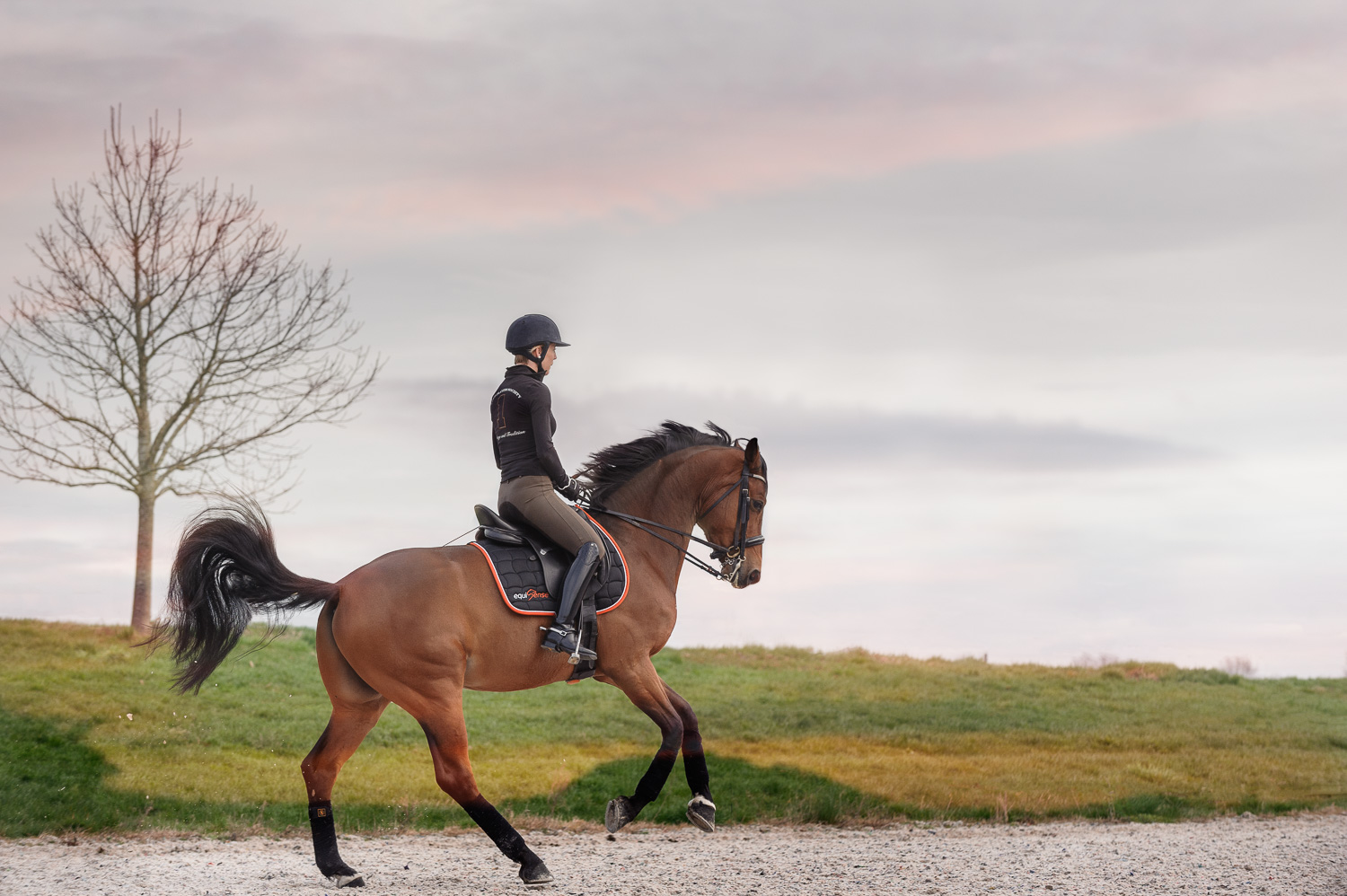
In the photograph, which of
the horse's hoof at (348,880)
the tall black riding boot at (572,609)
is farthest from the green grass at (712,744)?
the tall black riding boot at (572,609)

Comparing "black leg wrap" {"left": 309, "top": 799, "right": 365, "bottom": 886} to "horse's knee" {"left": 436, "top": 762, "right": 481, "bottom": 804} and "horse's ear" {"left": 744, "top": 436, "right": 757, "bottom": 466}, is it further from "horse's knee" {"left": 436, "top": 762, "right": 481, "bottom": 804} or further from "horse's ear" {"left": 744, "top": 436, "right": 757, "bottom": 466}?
"horse's ear" {"left": 744, "top": 436, "right": 757, "bottom": 466}

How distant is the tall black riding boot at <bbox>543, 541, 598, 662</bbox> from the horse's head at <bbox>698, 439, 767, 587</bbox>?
48.5 inches

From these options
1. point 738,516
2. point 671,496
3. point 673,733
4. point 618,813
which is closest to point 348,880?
point 618,813

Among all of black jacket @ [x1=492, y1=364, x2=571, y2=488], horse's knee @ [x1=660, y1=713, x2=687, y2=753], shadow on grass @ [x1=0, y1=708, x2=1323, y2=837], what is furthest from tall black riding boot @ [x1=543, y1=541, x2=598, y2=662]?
shadow on grass @ [x1=0, y1=708, x2=1323, y2=837]

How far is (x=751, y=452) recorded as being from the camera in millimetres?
8766

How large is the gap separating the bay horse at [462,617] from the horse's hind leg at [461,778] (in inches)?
0.4

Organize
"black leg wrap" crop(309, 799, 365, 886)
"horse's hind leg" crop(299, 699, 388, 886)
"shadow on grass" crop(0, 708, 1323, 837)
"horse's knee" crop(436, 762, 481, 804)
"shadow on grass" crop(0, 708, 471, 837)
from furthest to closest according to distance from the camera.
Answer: "shadow on grass" crop(0, 708, 1323, 837) → "shadow on grass" crop(0, 708, 471, 837) → "black leg wrap" crop(309, 799, 365, 886) → "horse's hind leg" crop(299, 699, 388, 886) → "horse's knee" crop(436, 762, 481, 804)

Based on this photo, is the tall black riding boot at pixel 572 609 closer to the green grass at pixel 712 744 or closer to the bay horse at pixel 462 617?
the bay horse at pixel 462 617

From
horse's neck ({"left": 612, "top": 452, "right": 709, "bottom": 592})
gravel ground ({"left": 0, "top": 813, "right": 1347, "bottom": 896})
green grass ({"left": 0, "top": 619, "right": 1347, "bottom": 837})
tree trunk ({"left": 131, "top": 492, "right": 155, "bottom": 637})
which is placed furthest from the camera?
tree trunk ({"left": 131, "top": 492, "right": 155, "bottom": 637})

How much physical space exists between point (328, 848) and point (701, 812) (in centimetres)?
292

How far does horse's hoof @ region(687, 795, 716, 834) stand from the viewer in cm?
815

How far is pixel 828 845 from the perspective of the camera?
1066 cm

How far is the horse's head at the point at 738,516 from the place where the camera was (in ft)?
28.6

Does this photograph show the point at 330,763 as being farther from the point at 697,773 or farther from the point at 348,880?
the point at 697,773
